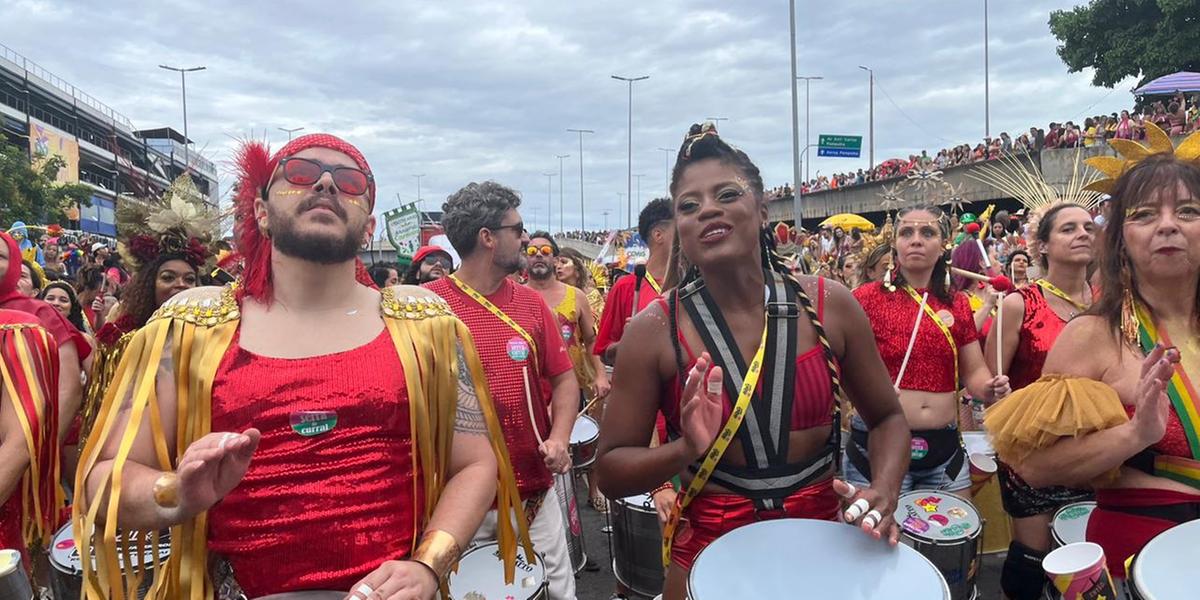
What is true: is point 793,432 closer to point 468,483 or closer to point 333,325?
point 468,483

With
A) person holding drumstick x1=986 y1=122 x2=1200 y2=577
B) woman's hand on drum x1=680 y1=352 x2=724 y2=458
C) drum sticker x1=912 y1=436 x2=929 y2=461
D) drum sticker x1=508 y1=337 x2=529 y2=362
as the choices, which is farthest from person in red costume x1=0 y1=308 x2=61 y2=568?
drum sticker x1=912 y1=436 x2=929 y2=461

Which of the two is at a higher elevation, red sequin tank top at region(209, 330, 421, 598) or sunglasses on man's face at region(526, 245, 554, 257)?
sunglasses on man's face at region(526, 245, 554, 257)

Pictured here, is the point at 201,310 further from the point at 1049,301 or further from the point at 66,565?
the point at 1049,301

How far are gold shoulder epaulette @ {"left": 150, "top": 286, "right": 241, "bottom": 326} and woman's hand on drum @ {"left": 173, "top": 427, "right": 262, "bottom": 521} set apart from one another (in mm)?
432

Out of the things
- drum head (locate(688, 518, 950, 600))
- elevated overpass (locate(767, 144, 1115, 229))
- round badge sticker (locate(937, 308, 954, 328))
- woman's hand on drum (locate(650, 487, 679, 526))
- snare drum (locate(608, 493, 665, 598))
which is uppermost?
elevated overpass (locate(767, 144, 1115, 229))

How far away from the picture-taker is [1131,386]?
7.34ft

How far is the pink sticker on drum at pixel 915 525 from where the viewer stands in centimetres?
346

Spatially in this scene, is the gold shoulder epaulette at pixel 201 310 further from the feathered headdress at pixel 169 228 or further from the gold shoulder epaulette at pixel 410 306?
the feathered headdress at pixel 169 228

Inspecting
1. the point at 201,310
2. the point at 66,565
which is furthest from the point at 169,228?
the point at 201,310

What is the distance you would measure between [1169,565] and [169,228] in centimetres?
437

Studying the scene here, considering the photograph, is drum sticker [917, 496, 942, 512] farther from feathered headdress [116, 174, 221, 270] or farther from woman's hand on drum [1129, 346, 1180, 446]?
feathered headdress [116, 174, 221, 270]

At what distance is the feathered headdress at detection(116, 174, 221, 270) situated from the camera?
4039 mm

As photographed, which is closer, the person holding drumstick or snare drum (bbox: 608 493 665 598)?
the person holding drumstick

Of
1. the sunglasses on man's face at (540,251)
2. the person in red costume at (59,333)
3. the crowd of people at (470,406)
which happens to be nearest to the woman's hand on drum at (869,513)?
the crowd of people at (470,406)
